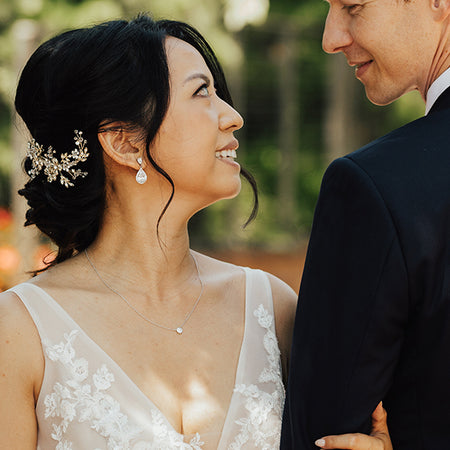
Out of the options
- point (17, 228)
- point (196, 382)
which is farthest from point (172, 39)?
point (17, 228)

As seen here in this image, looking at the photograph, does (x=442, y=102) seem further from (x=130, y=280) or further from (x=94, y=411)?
(x=94, y=411)

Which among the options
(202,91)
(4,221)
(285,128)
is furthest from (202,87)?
(285,128)

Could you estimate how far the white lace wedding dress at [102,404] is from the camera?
2119 millimetres

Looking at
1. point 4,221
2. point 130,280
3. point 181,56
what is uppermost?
point 181,56

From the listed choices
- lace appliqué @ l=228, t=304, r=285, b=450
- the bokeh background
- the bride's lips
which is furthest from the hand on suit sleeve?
the bokeh background

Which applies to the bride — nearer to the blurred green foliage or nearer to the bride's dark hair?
the bride's dark hair

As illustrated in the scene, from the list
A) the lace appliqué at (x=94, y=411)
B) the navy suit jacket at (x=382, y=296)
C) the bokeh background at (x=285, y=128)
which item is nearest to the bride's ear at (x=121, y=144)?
the lace appliqué at (x=94, y=411)

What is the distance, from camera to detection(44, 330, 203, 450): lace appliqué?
2111 mm

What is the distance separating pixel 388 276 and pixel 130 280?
1.14m

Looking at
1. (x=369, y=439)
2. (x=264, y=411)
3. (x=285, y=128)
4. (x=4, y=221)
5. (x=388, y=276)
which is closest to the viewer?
(x=388, y=276)

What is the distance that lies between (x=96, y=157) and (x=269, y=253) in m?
5.96

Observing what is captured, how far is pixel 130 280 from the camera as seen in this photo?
95.3 inches

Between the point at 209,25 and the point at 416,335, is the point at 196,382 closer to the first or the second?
the point at 416,335

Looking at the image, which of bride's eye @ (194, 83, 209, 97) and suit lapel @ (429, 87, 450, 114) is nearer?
suit lapel @ (429, 87, 450, 114)
